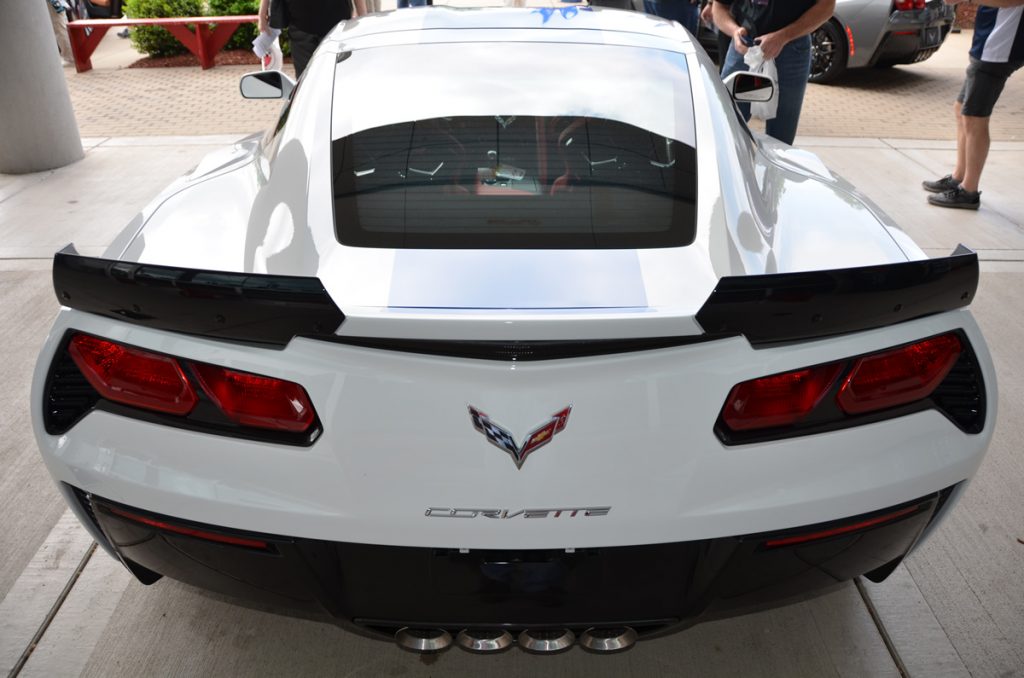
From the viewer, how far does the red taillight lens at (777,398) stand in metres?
1.60

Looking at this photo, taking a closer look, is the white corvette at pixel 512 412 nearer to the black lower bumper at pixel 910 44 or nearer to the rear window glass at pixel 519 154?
the rear window glass at pixel 519 154

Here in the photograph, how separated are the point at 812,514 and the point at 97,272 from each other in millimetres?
1398

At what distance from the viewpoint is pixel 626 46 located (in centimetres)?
265

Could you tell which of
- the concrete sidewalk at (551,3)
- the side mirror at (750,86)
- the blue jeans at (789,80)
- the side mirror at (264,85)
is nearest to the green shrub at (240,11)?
the concrete sidewalk at (551,3)

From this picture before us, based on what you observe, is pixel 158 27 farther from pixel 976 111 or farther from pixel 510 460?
pixel 510 460

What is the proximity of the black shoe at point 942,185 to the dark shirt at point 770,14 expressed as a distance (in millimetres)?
1747

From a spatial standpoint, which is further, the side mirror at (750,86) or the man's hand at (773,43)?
the man's hand at (773,43)

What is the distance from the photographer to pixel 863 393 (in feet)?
5.59

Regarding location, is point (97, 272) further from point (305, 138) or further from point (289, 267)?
point (305, 138)

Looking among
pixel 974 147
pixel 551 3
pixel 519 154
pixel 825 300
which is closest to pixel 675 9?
pixel 974 147

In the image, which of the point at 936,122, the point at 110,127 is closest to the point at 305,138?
the point at 110,127

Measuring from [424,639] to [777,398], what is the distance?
2.73 ft

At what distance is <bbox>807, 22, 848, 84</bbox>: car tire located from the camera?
9.18m

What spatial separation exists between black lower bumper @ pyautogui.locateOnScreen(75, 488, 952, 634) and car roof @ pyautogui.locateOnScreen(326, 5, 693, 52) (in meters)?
1.58
